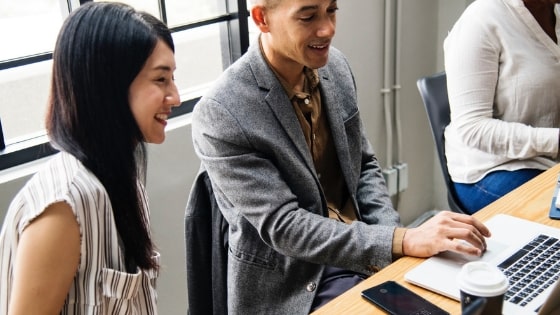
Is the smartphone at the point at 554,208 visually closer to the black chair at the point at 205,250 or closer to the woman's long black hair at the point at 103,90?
the black chair at the point at 205,250

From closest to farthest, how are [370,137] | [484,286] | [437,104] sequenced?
1. [484,286]
2. [437,104]
3. [370,137]

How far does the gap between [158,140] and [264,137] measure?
10.1 inches

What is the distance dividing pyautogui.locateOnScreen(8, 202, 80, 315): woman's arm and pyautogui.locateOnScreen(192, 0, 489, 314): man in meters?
0.42

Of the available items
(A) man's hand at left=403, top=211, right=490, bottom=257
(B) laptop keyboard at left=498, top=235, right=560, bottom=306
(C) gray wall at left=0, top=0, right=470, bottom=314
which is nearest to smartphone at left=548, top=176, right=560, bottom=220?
(B) laptop keyboard at left=498, top=235, right=560, bottom=306

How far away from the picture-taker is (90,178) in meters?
1.09

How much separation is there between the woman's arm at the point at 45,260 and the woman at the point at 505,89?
121 centimetres

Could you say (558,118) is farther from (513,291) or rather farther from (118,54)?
(118,54)

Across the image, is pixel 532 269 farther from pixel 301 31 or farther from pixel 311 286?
pixel 301 31

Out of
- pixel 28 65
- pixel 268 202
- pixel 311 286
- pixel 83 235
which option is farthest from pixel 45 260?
pixel 28 65

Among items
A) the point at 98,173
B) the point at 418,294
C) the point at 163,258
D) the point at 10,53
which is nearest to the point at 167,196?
the point at 163,258

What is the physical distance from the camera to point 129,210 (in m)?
1.16

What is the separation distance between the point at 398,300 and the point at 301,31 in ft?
2.18

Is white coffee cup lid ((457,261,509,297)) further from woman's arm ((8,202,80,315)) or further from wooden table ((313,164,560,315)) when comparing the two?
woman's arm ((8,202,80,315))

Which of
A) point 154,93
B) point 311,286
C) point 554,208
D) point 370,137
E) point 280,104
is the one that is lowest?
point 370,137
